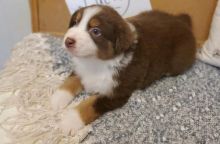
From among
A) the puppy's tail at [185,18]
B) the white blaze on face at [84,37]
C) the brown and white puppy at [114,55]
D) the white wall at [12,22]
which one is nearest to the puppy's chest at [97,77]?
the brown and white puppy at [114,55]

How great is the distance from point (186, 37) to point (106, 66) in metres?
0.36

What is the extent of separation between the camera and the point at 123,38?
1.24 m

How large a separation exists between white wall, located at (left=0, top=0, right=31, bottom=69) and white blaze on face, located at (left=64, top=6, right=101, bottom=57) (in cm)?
75

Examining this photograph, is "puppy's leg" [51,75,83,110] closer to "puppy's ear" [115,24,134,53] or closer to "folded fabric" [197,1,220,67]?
"puppy's ear" [115,24,134,53]

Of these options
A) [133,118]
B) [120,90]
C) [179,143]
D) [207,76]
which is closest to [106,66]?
[120,90]

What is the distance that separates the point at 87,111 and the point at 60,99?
12cm

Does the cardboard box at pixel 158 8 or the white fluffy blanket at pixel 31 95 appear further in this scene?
the cardboard box at pixel 158 8

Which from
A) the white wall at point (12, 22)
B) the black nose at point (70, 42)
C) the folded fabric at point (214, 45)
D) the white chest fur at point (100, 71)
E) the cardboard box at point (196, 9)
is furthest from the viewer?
the white wall at point (12, 22)

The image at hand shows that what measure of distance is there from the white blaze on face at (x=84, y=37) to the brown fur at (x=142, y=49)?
0.02 meters

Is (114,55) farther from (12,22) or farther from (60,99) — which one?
(12,22)

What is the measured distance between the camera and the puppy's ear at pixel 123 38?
1.23 metres

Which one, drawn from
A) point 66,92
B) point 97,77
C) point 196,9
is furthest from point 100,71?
point 196,9

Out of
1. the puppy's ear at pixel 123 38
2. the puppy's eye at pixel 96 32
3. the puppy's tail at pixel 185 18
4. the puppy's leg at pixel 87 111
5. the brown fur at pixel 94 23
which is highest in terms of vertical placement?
the brown fur at pixel 94 23

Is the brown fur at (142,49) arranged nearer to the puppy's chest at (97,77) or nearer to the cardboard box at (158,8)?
the puppy's chest at (97,77)
